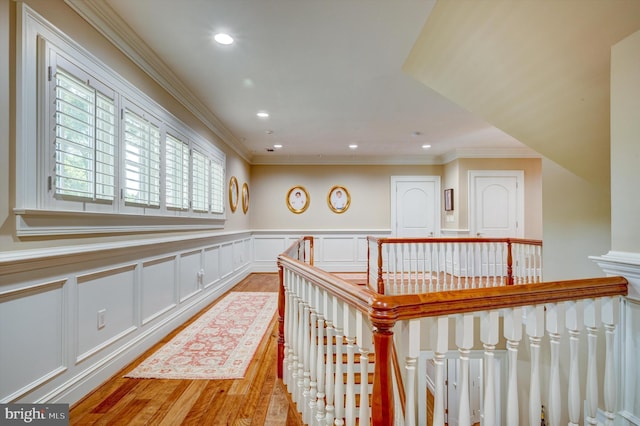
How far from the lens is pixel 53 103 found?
181cm

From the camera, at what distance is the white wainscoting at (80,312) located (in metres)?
1.60

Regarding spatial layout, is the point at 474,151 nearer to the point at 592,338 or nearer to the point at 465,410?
the point at 592,338

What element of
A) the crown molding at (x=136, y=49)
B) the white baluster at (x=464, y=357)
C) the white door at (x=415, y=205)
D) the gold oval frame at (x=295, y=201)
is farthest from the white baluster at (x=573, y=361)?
the gold oval frame at (x=295, y=201)

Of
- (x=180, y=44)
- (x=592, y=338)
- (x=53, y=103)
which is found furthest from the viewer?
(x=180, y=44)

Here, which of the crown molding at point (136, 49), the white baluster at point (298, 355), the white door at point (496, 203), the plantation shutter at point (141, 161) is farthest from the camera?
the white door at point (496, 203)

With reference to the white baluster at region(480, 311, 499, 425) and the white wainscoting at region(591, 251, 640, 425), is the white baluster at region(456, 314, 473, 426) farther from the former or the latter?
the white wainscoting at region(591, 251, 640, 425)

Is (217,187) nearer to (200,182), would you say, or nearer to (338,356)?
(200,182)

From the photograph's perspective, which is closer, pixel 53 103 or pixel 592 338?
pixel 592 338

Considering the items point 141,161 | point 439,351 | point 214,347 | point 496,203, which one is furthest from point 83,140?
point 496,203

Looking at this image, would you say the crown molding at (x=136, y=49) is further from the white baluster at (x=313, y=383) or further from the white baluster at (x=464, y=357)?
the white baluster at (x=464, y=357)

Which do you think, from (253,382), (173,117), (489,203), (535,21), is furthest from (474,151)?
(253,382)

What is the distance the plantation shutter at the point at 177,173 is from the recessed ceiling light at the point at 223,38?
127 centimetres

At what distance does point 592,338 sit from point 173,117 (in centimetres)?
386

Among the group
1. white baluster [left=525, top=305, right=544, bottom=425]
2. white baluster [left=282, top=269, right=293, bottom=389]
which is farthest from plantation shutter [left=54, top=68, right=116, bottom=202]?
white baluster [left=525, top=305, right=544, bottom=425]
